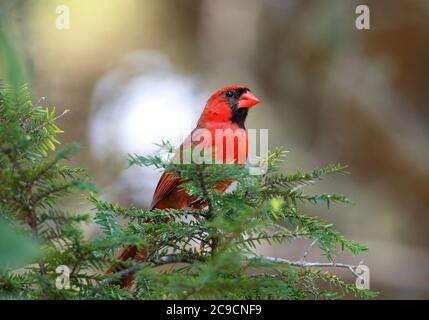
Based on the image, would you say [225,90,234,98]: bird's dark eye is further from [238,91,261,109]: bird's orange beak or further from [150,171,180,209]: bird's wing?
[150,171,180,209]: bird's wing

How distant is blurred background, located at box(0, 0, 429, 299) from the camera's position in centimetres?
487

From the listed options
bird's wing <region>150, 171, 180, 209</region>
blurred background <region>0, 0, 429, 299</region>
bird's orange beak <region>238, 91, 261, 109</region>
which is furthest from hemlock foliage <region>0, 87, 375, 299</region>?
blurred background <region>0, 0, 429, 299</region>


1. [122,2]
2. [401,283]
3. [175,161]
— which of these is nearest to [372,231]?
[401,283]

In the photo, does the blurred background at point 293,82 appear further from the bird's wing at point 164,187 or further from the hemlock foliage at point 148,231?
the hemlock foliage at point 148,231

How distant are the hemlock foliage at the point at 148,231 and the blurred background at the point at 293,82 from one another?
328 centimetres

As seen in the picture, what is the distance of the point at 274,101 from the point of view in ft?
18.4

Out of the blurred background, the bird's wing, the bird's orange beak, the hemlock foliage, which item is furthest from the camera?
the blurred background

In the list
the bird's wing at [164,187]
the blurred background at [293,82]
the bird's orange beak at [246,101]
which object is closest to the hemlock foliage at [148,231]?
the bird's wing at [164,187]

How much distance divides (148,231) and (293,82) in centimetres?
436

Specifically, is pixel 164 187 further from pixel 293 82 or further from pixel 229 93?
pixel 293 82

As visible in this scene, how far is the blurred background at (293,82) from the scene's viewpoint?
4867 mm

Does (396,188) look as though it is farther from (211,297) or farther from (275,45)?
(211,297)

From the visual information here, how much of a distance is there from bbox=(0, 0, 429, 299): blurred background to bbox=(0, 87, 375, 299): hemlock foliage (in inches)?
129
